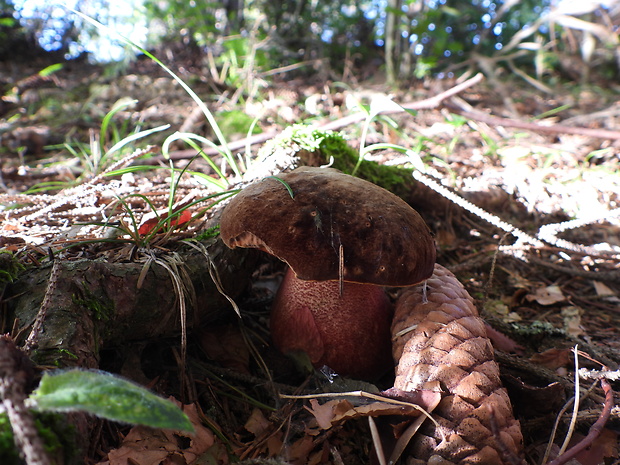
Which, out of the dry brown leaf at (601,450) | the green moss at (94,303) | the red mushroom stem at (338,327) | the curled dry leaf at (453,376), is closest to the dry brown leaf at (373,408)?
the curled dry leaf at (453,376)

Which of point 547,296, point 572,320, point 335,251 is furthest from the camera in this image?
point 547,296

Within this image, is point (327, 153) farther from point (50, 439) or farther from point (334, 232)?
point (50, 439)

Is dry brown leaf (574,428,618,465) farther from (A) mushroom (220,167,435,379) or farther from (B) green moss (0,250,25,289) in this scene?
(B) green moss (0,250,25,289)

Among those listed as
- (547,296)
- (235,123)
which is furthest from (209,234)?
(235,123)

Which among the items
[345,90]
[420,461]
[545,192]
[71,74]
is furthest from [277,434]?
[71,74]

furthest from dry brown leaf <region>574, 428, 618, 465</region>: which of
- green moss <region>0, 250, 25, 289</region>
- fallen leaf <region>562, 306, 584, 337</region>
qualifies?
green moss <region>0, 250, 25, 289</region>

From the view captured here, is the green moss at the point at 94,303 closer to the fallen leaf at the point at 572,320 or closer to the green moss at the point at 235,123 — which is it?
the fallen leaf at the point at 572,320
